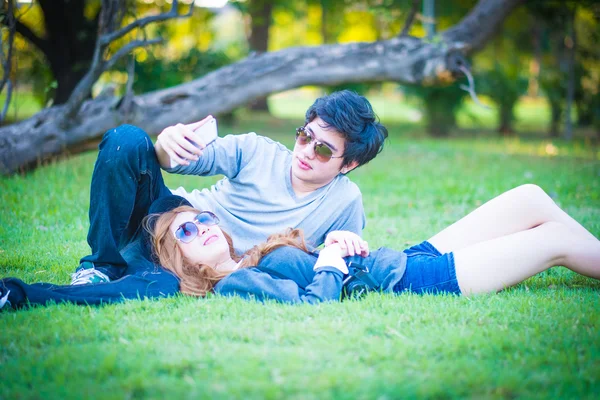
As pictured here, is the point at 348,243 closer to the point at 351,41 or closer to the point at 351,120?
the point at 351,120

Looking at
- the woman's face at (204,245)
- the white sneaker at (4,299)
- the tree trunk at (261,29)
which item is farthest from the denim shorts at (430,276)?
the tree trunk at (261,29)

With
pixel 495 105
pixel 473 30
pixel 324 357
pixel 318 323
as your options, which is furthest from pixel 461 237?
pixel 495 105

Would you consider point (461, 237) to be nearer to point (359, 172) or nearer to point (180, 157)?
point (180, 157)

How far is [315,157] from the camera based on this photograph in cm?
404

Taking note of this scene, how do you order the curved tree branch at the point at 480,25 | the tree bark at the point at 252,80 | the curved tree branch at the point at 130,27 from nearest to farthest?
the curved tree branch at the point at 130,27 → the tree bark at the point at 252,80 → the curved tree branch at the point at 480,25

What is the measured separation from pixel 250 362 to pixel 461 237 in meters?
1.92

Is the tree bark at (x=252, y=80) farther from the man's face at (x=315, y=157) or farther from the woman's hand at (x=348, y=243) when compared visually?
the woman's hand at (x=348, y=243)

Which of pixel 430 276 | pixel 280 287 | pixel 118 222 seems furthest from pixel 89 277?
pixel 430 276

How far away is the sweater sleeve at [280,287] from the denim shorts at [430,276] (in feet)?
1.59

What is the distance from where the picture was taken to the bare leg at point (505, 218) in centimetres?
413

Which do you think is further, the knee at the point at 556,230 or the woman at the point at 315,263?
the knee at the point at 556,230

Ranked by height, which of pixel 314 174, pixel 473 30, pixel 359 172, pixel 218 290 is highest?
pixel 473 30

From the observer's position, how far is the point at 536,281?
4.39m

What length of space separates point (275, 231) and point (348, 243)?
21.1 inches
